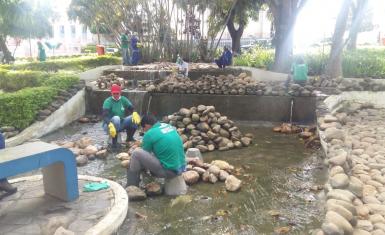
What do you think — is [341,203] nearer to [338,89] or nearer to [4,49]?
[338,89]

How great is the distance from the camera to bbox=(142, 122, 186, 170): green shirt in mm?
5707

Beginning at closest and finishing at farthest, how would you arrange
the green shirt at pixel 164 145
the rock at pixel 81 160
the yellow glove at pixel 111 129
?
the green shirt at pixel 164 145
the rock at pixel 81 160
the yellow glove at pixel 111 129

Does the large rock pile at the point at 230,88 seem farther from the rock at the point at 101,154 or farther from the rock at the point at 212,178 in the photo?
the rock at the point at 212,178

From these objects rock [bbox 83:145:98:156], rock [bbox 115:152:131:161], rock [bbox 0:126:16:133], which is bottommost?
rock [bbox 115:152:131:161]

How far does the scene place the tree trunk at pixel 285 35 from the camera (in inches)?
614

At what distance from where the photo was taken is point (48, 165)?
16.3 feet

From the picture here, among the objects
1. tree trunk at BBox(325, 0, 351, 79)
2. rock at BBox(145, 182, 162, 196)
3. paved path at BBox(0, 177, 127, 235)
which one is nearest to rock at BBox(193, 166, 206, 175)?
rock at BBox(145, 182, 162, 196)

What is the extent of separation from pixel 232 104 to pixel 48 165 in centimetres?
769

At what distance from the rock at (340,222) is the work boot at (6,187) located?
13.3 feet

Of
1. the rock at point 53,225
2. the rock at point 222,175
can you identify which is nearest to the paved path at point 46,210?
the rock at point 53,225

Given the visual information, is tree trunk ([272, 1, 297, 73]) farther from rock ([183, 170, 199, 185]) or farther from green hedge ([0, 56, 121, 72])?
rock ([183, 170, 199, 185])

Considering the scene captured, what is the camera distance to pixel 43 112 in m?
10.2

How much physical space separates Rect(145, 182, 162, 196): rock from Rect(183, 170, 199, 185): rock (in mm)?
532

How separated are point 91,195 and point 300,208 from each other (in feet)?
9.30
